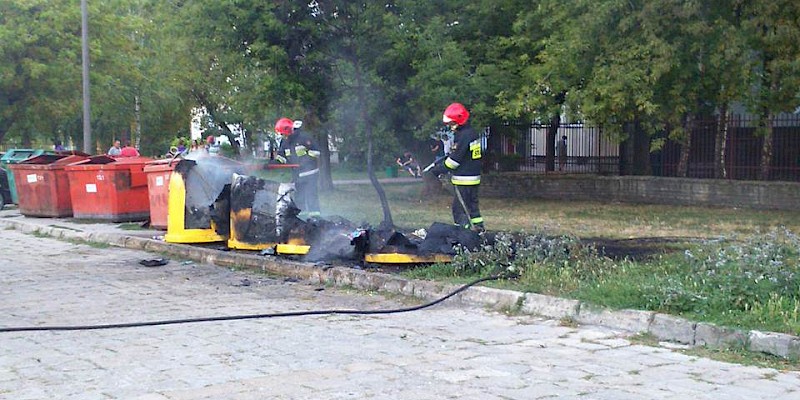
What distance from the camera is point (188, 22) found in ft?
67.6

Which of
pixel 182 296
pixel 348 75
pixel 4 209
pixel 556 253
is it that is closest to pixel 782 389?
pixel 556 253

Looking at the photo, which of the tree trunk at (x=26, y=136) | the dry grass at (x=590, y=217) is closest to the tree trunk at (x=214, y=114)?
the tree trunk at (x=26, y=136)

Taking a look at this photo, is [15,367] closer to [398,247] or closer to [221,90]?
[398,247]

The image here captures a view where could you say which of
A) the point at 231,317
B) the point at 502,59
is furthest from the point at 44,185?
the point at 231,317

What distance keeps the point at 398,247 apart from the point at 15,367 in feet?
15.7

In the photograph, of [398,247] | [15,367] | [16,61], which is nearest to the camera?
[15,367]

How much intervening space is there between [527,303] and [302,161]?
7.16m

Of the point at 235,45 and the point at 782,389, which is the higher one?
the point at 235,45

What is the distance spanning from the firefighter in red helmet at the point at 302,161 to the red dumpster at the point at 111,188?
427cm

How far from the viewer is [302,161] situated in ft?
48.4

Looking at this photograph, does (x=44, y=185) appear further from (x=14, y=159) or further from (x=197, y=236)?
(x=197, y=236)

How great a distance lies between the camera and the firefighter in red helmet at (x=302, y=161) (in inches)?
580

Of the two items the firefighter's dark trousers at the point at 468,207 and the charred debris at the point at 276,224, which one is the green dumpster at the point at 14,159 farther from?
the firefighter's dark trousers at the point at 468,207

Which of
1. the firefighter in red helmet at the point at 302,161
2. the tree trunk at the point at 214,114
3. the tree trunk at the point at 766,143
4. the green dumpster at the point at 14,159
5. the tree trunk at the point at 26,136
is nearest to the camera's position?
the firefighter in red helmet at the point at 302,161
